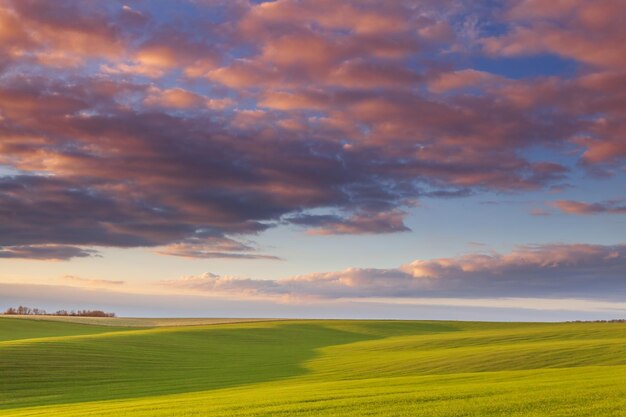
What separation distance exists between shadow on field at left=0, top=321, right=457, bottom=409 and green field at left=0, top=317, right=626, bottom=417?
0.13 meters

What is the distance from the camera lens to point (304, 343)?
81438mm

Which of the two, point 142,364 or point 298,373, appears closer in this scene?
point 298,373

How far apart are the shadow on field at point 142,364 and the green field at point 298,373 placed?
0.13 metres

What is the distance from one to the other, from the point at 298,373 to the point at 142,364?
1594 cm

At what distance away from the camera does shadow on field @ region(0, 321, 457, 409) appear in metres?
36.5

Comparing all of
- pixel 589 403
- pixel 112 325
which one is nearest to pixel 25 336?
pixel 112 325

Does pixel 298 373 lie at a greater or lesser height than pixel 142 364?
greater

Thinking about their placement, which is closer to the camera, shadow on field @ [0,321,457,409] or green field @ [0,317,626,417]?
green field @ [0,317,626,417]

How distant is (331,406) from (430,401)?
2905 mm

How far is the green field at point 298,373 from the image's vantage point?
1878 cm

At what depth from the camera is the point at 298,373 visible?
1693 inches

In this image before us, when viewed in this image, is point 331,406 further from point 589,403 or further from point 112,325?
point 112,325

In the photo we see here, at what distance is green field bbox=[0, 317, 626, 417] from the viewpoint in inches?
739

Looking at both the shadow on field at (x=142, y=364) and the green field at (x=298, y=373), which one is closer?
the green field at (x=298, y=373)
